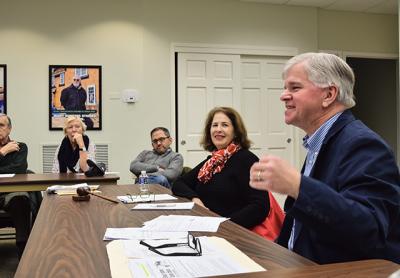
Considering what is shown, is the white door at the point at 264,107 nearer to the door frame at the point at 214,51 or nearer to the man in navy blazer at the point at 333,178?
the door frame at the point at 214,51

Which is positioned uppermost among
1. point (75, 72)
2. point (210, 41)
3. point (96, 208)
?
point (210, 41)

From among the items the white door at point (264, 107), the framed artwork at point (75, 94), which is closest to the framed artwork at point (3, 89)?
the framed artwork at point (75, 94)

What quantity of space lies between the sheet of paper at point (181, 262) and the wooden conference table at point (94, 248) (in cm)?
3

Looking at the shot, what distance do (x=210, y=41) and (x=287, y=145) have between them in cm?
185

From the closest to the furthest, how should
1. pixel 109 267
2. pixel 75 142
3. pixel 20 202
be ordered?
pixel 109 267, pixel 20 202, pixel 75 142

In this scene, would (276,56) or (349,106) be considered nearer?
(349,106)

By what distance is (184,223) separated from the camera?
58.6 inches

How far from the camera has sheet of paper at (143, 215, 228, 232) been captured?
1.40 m

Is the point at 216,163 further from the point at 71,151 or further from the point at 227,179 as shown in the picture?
the point at 71,151

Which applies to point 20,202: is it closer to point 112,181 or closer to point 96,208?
point 112,181

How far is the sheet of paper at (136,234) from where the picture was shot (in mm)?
1269

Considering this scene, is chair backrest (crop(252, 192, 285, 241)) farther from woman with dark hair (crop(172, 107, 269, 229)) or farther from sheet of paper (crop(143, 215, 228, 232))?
sheet of paper (crop(143, 215, 228, 232))

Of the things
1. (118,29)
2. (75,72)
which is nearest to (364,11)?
(118,29)

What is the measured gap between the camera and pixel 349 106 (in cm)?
134
